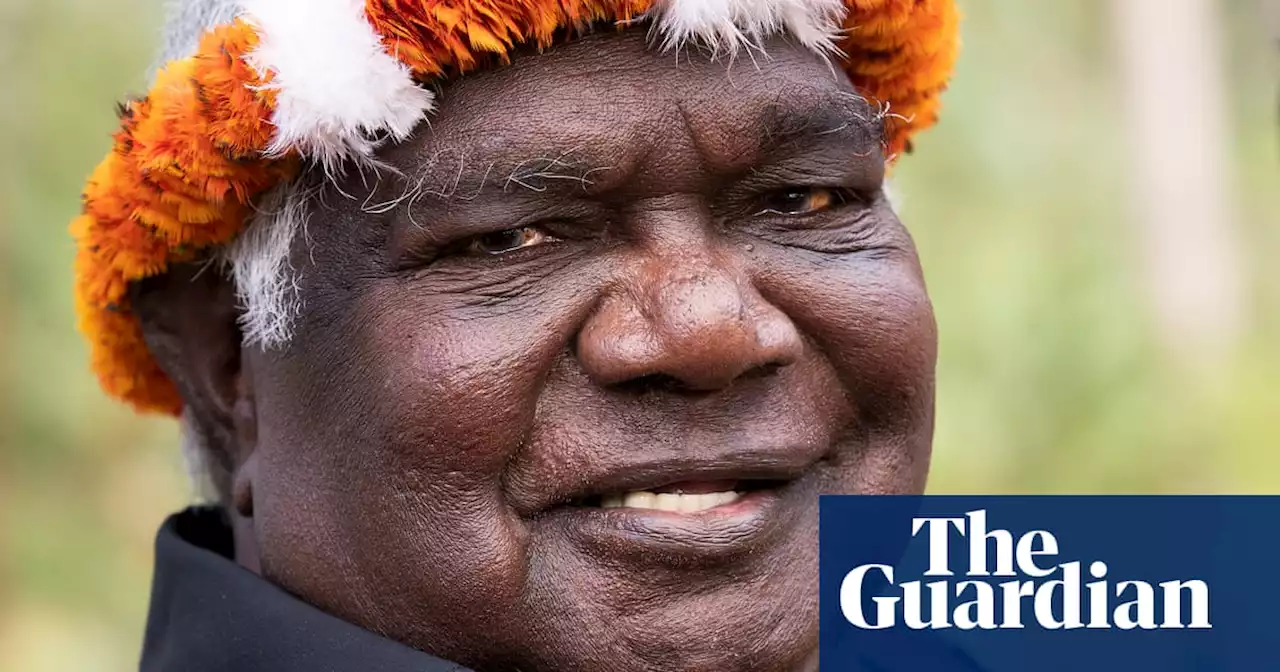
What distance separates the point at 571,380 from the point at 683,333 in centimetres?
17

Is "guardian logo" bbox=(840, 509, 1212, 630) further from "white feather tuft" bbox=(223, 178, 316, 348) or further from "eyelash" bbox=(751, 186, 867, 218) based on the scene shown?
"white feather tuft" bbox=(223, 178, 316, 348)

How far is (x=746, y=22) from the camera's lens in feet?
6.37

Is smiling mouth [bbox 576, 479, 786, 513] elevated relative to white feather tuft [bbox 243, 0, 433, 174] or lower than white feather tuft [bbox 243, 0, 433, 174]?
lower

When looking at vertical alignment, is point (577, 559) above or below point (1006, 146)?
below

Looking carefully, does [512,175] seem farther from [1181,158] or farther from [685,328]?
[1181,158]

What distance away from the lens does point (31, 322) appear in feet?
16.1

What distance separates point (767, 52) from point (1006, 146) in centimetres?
371

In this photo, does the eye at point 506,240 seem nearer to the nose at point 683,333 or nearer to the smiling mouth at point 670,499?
the nose at point 683,333

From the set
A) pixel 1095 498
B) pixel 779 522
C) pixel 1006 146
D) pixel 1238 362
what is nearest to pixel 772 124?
pixel 779 522

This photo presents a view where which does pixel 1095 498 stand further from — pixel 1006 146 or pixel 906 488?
pixel 1006 146

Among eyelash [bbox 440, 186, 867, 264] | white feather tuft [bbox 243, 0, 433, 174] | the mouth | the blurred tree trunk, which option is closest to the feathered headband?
white feather tuft [bbox 243, 0, 433, 174]

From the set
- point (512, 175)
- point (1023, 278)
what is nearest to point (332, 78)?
point (512, 175)

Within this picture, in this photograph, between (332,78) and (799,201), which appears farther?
(799,201)

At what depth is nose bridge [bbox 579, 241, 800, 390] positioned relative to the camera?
5.90ft
